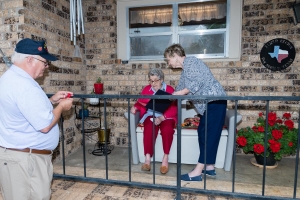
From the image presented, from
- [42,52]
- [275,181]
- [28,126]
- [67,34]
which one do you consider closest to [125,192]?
[28,126]

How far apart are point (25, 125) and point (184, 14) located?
3084mm

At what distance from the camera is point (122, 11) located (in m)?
3.87

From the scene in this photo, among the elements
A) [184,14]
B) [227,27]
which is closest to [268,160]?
[227,27]

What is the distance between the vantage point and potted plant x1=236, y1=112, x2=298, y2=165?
2848mm

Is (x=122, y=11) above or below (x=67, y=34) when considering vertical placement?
above

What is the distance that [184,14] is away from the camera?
3.73m

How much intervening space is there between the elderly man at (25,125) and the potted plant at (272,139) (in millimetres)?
2401

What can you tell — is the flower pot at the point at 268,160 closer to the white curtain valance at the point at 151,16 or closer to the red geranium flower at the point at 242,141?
the red geranium flower at the point at 242,141

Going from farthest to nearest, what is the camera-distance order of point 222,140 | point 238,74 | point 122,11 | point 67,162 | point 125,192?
point 122,11, point 238,74, point 67,162, point 222,140, point 125,192

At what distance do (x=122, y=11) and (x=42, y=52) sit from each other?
9.06 feet

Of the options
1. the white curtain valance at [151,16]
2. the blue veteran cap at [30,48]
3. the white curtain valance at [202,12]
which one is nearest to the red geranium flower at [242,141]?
the white curtain valance at [202,12]

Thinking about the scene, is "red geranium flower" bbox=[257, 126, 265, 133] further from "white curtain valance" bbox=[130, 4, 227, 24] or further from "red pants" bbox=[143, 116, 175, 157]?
"white curtain valance" bbox=[130, 4, 227, 24]

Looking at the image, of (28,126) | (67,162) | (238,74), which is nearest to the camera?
(28,126)

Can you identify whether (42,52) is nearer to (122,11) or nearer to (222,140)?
(222,140)
